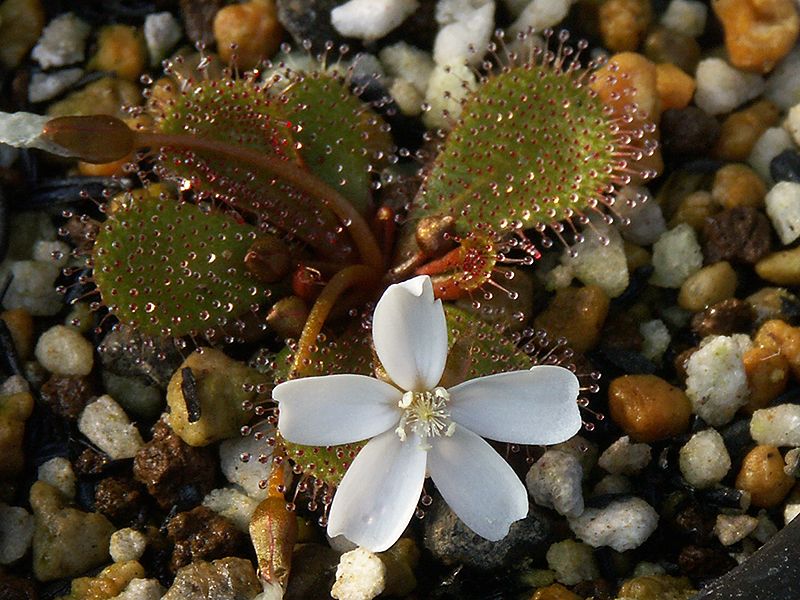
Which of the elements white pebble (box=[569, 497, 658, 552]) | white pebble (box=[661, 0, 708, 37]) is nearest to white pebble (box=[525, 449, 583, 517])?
white pebble (box=[569, 497, 658, 552])

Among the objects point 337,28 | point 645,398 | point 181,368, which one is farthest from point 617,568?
point 337,28

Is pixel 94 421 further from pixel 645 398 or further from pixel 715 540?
pixel 715 540

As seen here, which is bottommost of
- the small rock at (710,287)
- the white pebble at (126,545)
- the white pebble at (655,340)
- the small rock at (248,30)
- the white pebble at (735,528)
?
the white pebble at (126,545)

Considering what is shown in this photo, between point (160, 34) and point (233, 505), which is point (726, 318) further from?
point (160, 34)

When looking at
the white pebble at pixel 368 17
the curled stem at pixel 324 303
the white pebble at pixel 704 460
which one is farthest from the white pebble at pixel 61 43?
the white pebble at pixel 704 460

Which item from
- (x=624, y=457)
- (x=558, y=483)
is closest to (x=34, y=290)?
(x=558, y=483)

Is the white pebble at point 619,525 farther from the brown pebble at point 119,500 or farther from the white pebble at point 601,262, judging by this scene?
the brown pebble at point 119,500
